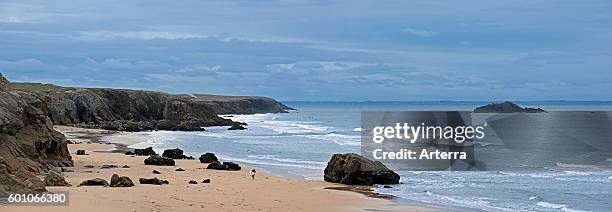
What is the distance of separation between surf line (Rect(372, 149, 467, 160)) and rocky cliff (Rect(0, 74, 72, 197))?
815 inches

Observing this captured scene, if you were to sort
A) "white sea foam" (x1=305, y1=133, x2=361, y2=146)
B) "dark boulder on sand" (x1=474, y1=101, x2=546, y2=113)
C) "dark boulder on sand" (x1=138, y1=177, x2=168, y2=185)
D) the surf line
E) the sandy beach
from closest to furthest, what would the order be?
1. the sandy beach
2. "dark boulder on sand" (x1=138, y1=177, x2=168, y2=185)
3. the surf line
4. "white sea foam" (x1=305, y1=133, x2=361, y2=146)
5. "dark boulder on sand" (x1=474, y1=101, x2=546, y2=113)

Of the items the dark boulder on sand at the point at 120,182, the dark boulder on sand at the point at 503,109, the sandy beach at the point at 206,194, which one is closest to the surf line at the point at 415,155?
the sandy beach at the point at 206,194

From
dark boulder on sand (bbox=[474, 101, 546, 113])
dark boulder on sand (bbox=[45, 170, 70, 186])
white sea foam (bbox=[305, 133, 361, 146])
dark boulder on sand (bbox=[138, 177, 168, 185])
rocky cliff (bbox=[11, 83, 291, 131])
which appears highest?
dark boulder on sand (bbox=[474, 101, 546, 113])

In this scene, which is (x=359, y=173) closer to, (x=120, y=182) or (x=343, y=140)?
(x=120, y=182)

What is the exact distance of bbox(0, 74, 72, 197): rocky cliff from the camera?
21312 mm

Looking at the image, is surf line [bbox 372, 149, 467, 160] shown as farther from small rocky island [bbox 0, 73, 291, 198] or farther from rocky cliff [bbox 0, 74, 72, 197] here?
rocky cliff [bbox 0, 74, 72, 197]

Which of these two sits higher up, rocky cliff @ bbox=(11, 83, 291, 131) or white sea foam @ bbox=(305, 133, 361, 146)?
rocky cliff @ bbox=(11, 83, 291, 131)

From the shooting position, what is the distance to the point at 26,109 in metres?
25.4

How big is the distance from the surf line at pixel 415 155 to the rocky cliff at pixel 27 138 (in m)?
20.7

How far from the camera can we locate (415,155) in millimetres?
45219

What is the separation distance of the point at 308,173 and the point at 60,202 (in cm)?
1659

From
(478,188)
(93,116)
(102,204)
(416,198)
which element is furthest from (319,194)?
(93,116)

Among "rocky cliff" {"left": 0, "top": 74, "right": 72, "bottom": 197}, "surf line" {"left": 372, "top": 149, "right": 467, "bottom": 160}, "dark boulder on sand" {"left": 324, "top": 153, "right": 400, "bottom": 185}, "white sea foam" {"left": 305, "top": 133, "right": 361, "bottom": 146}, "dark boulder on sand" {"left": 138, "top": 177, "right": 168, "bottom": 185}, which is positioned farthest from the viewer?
"white sea foam" {"left": 305, "top": 133, "right": 361, "bottom": 146}

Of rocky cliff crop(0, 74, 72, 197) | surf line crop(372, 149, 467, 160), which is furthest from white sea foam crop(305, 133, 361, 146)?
rocky cliff crop(0, 74, 72, 197)
